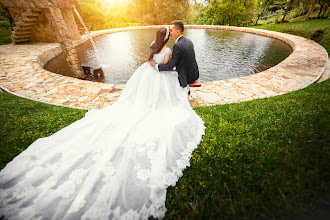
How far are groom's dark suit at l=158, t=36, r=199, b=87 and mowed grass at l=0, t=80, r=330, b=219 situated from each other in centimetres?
104

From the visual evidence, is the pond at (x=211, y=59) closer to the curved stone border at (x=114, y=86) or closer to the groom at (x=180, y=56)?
the curved stone border at (x=114, y=86)

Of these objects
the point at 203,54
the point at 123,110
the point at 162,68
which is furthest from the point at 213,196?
the point at 203,54

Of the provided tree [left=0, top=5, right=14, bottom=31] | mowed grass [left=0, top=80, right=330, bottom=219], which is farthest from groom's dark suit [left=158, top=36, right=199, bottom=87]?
tree [left=0, top=5, right=14, bottom=31]

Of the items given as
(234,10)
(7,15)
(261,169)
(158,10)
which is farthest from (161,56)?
(158,10)

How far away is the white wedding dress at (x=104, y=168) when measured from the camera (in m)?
1.67

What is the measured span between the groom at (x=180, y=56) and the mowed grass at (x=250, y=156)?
1.19m

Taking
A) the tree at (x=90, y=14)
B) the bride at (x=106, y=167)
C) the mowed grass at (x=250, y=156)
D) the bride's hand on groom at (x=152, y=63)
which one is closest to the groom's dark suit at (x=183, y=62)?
the bride's hand on groom at (x=152, y=63)

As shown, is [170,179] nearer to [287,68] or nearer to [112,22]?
[287,68]

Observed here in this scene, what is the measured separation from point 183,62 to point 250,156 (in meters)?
2.57

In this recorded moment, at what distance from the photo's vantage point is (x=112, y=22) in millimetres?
28266

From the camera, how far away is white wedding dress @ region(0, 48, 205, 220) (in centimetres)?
167

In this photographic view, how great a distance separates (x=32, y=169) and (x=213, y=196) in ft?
8.18

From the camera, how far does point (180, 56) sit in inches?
141

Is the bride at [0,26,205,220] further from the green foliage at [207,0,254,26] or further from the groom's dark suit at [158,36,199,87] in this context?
the green foliage at [207,0,254,26]
